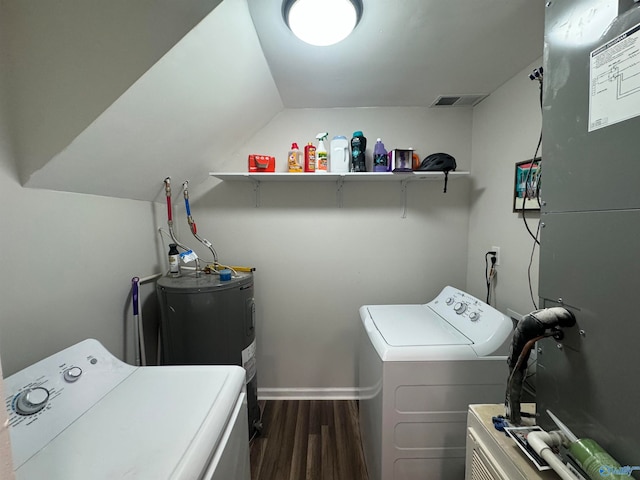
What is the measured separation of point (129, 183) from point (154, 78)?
695 mm

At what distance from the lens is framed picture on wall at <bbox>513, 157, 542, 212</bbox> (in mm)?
1363

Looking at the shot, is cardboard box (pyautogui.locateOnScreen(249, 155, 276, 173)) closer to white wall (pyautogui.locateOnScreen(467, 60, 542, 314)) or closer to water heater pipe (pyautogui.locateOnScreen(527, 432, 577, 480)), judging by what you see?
white wall (pyautogui.locateOnScreen(467, 60, 542, 314))

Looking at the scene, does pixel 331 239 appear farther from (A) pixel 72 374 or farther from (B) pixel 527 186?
(A) pixel 72 374

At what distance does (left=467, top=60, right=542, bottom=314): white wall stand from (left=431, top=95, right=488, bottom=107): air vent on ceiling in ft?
0.17

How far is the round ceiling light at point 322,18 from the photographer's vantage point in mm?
1054

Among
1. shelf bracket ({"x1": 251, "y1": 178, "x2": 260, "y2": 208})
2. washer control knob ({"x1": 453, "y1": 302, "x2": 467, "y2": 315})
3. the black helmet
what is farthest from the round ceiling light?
washer control knob ({"x1": 453, "y1": 302, "x2": 467, "y2": 315})

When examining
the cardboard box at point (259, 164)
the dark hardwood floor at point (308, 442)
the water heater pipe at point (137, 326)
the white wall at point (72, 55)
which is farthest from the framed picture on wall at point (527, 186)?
the water heater pipe at point (137, 326)

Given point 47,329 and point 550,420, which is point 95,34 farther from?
point 550,420

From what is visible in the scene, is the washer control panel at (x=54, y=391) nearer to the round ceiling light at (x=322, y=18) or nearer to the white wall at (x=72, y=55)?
the white wall at (x=72, y=55)

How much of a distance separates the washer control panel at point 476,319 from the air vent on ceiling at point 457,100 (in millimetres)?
1389

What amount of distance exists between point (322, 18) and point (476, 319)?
1653mm

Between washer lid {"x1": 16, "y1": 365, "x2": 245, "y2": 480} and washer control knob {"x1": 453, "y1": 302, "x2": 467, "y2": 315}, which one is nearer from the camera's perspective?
washer lid {"x1": 16, "y1": 365, "x2": 245, "y2": 480}

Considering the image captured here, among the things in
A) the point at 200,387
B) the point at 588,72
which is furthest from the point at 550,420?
the point at 200,387

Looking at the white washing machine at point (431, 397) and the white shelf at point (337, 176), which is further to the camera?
the white shelf at point (337, 176)
